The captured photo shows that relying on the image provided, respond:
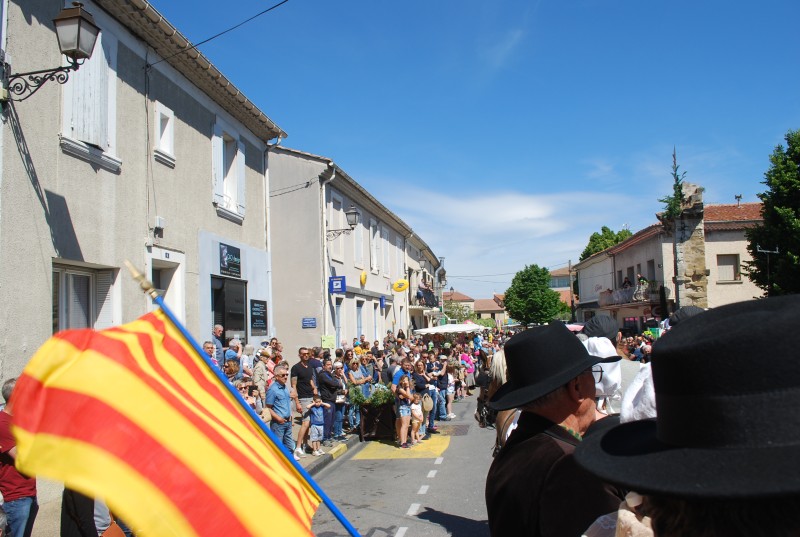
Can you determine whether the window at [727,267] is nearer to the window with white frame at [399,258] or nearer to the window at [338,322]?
the window with white frame at [399,258]

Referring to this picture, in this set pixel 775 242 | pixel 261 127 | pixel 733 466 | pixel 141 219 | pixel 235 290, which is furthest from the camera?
pixel 775 242

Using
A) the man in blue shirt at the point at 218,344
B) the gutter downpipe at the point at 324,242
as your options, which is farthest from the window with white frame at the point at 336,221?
the man in blue shirt at the point at 218,344

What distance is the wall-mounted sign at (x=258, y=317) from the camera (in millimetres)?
14422

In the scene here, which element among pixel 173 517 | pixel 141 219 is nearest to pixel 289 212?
pixel 141 219

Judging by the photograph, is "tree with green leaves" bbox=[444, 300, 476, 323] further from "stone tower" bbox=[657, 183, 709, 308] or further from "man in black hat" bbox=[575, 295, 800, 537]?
"man in black hat" bbox=[575, 295, 800, 537]

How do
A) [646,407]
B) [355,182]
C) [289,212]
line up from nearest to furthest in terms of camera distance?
[646,407] → [289,212] → [355,182]

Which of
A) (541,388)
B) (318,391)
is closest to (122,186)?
(318,391)

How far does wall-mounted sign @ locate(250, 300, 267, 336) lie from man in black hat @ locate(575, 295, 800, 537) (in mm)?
13734

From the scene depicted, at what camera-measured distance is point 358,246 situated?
2400cm

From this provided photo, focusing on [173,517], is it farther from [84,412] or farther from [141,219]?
[141,219]

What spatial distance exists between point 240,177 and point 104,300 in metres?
5.47

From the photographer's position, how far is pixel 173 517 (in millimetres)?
1641

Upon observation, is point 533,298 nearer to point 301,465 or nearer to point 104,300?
point 104,300

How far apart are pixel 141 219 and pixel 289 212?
33.4ft
